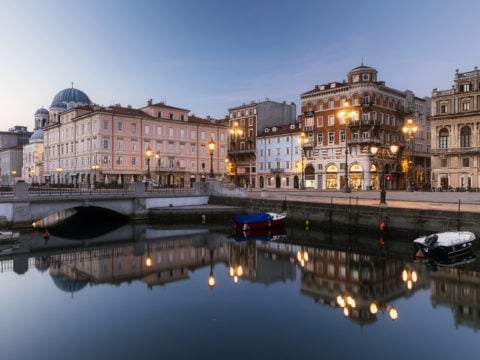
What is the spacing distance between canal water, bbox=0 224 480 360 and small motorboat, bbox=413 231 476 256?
88 centimetres

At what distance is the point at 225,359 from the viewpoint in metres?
11.4

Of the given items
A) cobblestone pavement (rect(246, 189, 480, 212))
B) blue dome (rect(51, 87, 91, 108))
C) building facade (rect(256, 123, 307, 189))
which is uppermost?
blue dome (rect(51, 87, 91, 108))

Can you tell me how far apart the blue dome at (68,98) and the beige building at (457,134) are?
87841mm

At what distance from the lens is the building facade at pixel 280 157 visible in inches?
3061

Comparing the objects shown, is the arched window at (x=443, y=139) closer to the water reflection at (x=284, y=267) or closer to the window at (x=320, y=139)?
the window at (x=320, y=139)

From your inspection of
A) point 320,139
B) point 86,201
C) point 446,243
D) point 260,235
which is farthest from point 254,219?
point 320,139

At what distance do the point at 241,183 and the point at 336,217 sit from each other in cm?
5597

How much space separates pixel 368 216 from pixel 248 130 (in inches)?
2238

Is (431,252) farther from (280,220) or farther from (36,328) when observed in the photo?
(36,328)

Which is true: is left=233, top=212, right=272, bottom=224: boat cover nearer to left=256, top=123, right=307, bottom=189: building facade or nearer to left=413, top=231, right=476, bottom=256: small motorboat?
left=413, top=231, right=476, bottom=256: small motorboat

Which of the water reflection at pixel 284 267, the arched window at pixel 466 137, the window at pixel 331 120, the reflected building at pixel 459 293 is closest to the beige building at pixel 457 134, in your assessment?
the arched window at pixel 466 137

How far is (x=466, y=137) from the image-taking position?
66.2m

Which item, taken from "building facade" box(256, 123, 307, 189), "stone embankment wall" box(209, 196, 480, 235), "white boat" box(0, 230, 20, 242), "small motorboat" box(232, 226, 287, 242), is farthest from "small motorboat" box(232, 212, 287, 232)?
"building facade" box(256, 123, 307, 189)

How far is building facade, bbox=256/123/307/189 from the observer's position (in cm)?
7775
